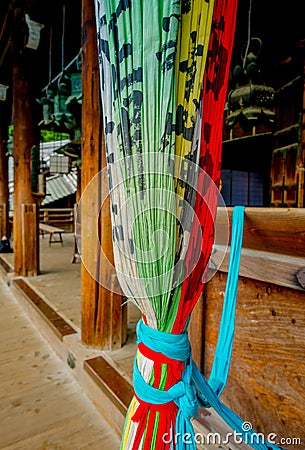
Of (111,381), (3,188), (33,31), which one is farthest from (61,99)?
(3,188)

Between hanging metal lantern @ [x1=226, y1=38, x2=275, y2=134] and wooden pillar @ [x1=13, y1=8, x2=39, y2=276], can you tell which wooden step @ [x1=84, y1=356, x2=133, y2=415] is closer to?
hanging metal lantern @ [x1=226, y1=38, x2=275, y2=134]

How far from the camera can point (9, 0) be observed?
130 inches

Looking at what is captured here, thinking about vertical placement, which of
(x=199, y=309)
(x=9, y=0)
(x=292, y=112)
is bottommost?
(x=199, y=309)

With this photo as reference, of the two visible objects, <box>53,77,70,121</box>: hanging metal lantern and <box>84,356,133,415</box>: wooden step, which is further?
<box>53,77,70,121</box>: hanging metal lantern

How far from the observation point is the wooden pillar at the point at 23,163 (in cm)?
323

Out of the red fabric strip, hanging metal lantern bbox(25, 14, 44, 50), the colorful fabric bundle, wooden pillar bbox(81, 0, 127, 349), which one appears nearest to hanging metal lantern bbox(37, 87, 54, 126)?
hanging metal lantern bbox(25, 14, 44, 50)

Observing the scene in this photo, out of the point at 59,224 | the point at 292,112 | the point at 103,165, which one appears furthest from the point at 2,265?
the point at 59,224

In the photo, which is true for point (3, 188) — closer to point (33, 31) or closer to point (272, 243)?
point (33, 31)

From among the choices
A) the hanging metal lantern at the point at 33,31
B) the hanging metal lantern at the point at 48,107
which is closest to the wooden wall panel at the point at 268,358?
the hanging metal lantern at the point at 48,107

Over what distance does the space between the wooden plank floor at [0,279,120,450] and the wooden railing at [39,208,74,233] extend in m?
6.37

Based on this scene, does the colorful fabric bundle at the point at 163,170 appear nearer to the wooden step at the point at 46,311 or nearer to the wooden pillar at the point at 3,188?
the wooden step at the point at 46,311

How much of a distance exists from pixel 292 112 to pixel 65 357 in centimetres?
339

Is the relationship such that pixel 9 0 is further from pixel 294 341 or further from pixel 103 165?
pixel 294 341

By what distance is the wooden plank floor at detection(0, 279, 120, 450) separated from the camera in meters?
Result: 1.21
